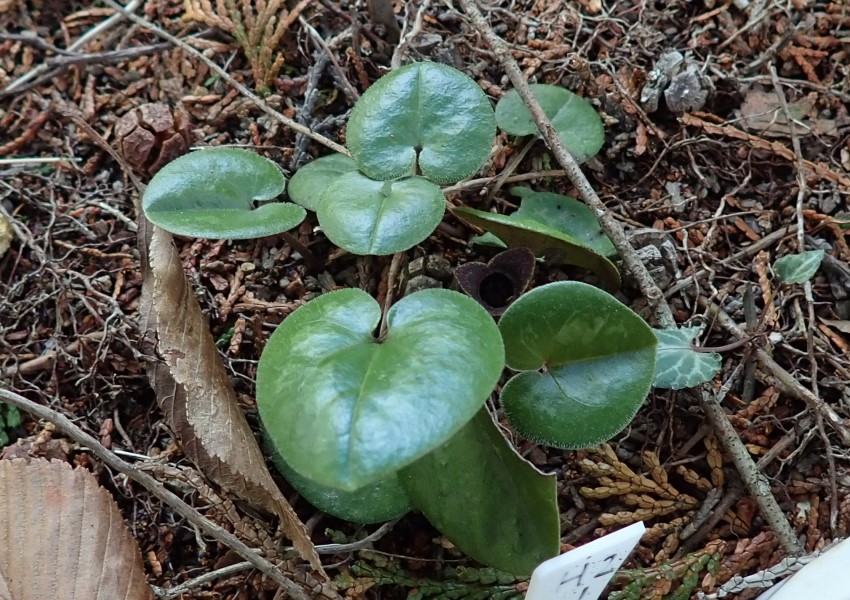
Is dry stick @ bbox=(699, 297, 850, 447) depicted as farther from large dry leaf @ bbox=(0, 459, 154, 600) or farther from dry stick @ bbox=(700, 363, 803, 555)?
large dry leaf @ bbox=(0, 459, 154, 600)

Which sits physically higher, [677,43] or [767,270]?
[677,43]

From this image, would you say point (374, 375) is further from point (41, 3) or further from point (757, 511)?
point (41, 3)

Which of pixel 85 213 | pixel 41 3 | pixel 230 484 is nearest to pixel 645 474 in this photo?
pixel 230 484

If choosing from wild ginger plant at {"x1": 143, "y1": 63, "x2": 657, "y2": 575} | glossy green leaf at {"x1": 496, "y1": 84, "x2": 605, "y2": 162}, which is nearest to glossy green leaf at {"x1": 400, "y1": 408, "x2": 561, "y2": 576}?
wild ginger plant at {"x1": 143, "y1": 63, "x2": 657, "y2": 575}

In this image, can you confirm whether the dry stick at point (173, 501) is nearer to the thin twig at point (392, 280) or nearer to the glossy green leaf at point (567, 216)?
the thin twig at point (392, 280)

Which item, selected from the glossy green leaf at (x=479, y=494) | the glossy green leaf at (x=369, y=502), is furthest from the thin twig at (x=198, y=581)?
the glossy green leaf at (x=479, y=494)

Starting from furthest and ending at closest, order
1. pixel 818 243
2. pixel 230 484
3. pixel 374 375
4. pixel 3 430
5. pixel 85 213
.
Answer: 1. pixel 85 213
2. pixel 818 243
3. pixel 3 430
4. pixel 230 484
5. pixel 374 375

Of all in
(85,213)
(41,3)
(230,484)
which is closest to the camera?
(230,484)
